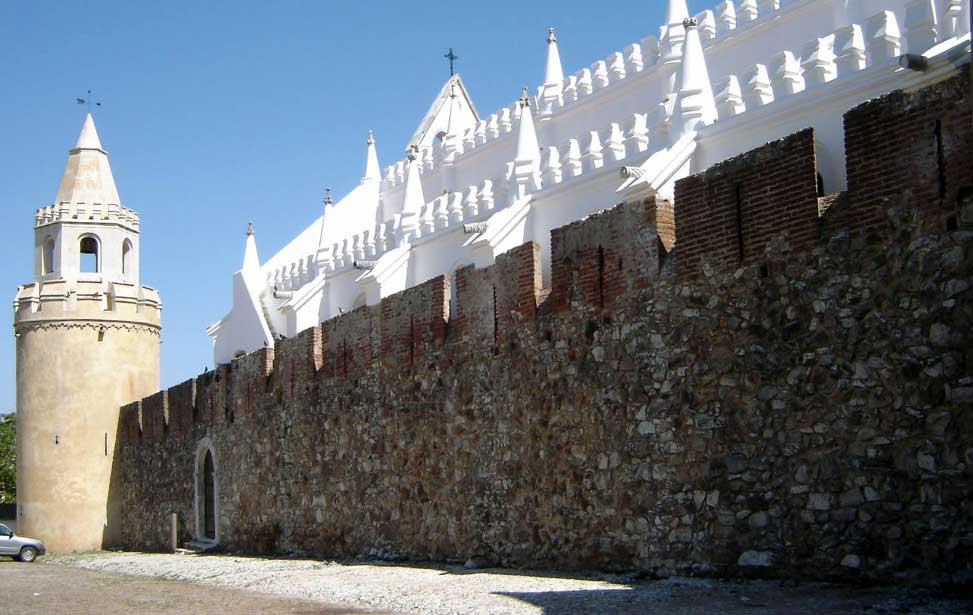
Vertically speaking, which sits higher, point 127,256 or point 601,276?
point 127,256

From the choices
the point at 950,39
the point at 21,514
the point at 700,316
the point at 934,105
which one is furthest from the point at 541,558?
the point at 21,514

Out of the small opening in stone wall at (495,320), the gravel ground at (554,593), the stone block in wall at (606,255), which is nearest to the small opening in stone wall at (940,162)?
the gravel ground at (554,593)

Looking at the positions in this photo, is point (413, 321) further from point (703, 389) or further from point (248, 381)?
point (248, 381)

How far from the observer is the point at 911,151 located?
8.30 m

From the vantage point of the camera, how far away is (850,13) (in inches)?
826

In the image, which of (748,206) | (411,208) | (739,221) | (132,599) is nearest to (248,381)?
(411,208)

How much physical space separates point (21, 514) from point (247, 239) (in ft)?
32.2

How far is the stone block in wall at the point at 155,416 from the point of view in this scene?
27.2 meters

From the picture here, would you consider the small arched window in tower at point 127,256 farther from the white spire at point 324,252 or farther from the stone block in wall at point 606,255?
the stone block in wall at point 606,255

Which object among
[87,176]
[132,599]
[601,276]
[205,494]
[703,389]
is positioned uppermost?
[87,176]

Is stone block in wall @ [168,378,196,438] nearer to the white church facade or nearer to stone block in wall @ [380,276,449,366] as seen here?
the white church facade

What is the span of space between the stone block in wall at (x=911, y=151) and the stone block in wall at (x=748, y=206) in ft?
1.47

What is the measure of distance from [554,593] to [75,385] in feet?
79.1

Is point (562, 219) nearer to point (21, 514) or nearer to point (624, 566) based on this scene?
point (624, 566)
